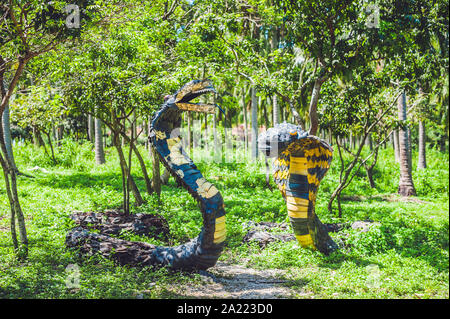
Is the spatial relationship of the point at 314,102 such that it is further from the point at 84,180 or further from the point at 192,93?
the point at 84,180

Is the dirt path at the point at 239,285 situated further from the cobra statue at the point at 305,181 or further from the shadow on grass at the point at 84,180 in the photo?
the shadow on grass at the point at 84,180

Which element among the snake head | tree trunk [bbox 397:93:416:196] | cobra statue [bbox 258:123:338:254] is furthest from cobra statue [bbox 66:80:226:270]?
tree trunk [bbox 397:93:416:196]

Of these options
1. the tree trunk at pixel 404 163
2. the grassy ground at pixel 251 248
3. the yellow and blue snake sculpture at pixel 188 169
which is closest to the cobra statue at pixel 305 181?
the grassy ground at pixel 251 248

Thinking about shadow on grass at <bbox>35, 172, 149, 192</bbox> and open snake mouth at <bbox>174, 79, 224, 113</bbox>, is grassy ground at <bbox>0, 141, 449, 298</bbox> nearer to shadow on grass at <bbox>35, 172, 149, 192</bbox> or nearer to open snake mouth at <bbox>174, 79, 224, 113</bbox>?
shadow on grass at <bbox>35, 172, 149, 192</bbox>

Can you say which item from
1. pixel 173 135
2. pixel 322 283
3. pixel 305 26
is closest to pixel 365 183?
pixel 305 26

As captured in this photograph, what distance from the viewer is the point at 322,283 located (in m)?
4.77

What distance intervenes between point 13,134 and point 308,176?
25.9 meters

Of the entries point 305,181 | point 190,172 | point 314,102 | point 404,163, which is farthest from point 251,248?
point 404,163

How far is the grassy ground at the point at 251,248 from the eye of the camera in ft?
14.6

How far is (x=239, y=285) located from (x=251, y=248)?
1.63 meters

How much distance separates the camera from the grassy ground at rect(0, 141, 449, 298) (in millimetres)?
4457

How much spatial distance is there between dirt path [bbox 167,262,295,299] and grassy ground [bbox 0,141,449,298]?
13 centimetres

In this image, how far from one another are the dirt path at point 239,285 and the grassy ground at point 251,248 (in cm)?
13

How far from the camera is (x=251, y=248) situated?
6.54 m
